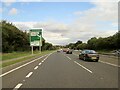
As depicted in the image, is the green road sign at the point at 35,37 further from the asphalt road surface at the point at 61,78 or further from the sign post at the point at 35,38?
the asphalt road surface at the point at 61,78

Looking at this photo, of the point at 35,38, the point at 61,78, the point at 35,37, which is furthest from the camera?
the point at 35,37

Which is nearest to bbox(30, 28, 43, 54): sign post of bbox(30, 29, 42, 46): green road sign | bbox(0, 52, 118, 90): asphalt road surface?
bbox(30, 29, 42, 46): green road sign

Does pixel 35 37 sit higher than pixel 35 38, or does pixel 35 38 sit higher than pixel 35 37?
pixel 35 37

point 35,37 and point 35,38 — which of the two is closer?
point 35,38

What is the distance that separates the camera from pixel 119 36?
94688 millimetres

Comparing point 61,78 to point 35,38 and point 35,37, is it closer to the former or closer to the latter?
point 35,38

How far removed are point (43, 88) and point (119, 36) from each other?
88.1 m

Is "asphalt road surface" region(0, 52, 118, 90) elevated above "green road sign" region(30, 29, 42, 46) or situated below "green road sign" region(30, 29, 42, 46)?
below

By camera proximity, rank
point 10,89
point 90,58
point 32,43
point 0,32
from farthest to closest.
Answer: point 0,32 < point 32,43 < point 90,58 < point 10,89

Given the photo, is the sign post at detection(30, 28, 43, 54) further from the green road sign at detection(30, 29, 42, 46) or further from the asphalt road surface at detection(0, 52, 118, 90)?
the asphalt road surface at detection(0, 52, 118, 90)

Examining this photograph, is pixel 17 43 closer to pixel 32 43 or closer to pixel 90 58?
pixel 32 43

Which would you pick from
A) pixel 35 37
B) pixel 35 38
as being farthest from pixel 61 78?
pixel 35 37

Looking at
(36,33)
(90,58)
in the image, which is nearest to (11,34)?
(36,33)

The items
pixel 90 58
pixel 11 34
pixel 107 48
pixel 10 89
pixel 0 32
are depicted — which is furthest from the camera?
pixel 107 48
